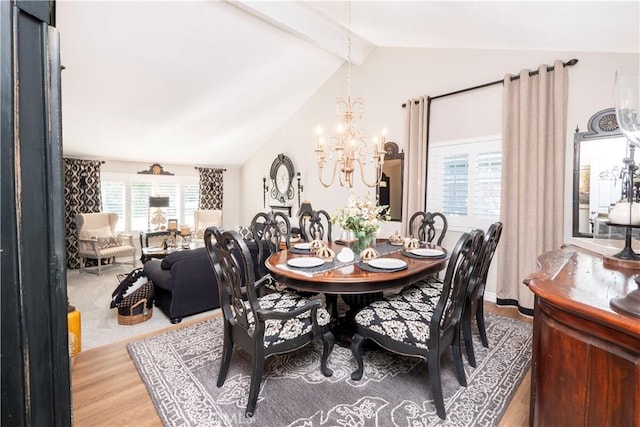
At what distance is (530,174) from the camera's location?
10.7ft

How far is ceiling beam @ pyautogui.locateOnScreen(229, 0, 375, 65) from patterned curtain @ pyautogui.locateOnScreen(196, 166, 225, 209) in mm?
4495

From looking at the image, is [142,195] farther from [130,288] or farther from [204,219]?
[130,288]

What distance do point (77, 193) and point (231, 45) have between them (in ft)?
14.0

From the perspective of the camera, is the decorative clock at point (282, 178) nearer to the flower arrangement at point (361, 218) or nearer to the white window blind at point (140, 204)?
the white window blind at point (140, 204)

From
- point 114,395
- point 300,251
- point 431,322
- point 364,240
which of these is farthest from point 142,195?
point 431,322

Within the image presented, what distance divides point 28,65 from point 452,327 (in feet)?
7.05

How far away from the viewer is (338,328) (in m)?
2.69

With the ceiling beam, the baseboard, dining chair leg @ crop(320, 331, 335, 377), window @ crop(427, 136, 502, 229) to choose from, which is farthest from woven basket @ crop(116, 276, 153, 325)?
the baseboard

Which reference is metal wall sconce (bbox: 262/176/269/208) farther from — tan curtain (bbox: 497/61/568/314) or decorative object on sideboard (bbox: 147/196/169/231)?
tan curtain (bbox: 497/61/568/314)

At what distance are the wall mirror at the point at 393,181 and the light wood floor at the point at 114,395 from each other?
279cm

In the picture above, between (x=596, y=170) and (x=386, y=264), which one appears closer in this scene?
(x=386, y=264)

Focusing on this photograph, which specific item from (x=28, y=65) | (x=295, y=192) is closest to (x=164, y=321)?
(x=28, y=65)

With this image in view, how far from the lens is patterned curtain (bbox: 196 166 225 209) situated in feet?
24.4

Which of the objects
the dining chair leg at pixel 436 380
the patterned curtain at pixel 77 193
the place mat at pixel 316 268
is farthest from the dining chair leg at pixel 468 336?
the patterned curtain at pixel 77 193
